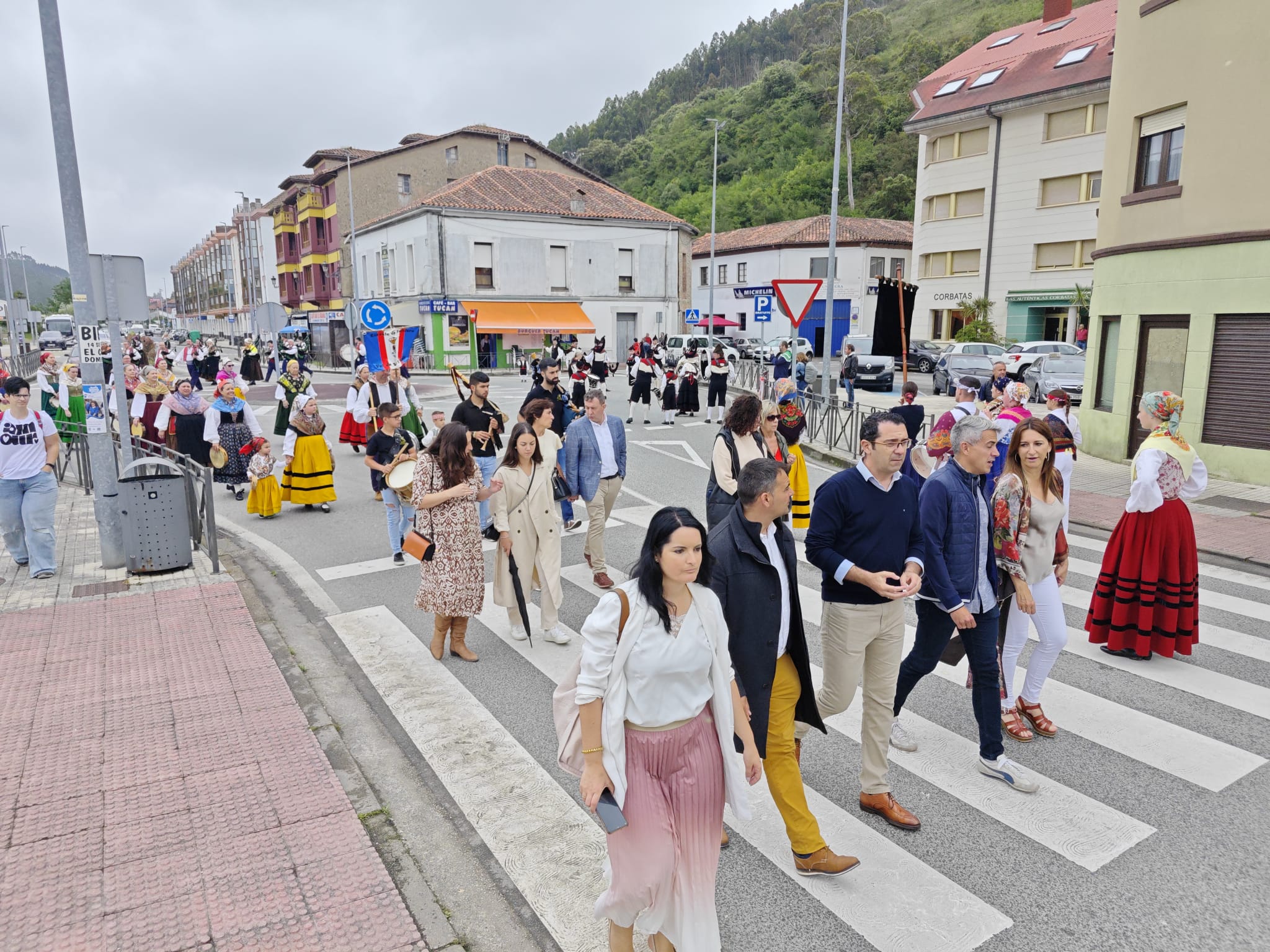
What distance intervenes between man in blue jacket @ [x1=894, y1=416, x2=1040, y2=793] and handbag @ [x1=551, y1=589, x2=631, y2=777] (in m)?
2.07

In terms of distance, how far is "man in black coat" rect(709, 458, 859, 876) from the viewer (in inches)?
139

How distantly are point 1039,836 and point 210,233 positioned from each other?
16118 cm

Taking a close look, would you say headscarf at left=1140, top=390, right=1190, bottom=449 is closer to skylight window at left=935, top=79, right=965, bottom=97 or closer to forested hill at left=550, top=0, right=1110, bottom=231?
skylight window at left=935, top=79, right=965, bottom=97

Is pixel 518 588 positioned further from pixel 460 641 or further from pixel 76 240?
pixel 76 240

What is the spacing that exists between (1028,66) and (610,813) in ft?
145

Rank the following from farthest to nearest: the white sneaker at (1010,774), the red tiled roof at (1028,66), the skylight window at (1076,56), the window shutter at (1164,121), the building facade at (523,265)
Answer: the building facade at (523,265)
the skylight window at (1076,56)
the red tiled roof at (1028,66)
the window shutter at (1164,121)
the white sneaker at (1010,774)

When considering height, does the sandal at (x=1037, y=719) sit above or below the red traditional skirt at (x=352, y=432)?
below

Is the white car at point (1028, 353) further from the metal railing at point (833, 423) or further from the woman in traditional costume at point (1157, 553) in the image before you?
the woman in traditional costume at point (1157, 553)

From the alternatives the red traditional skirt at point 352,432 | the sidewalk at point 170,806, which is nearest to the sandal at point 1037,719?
the sidewalk at point 170,806

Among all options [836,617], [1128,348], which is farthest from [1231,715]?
[1128,348]

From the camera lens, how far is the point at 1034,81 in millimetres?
36844

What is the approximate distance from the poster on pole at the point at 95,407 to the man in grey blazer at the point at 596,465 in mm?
4210

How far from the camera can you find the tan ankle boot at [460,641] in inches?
247

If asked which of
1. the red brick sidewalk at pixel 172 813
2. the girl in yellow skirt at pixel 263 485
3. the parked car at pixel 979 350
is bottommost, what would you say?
the red brick sidewalk at pixel 172 813
